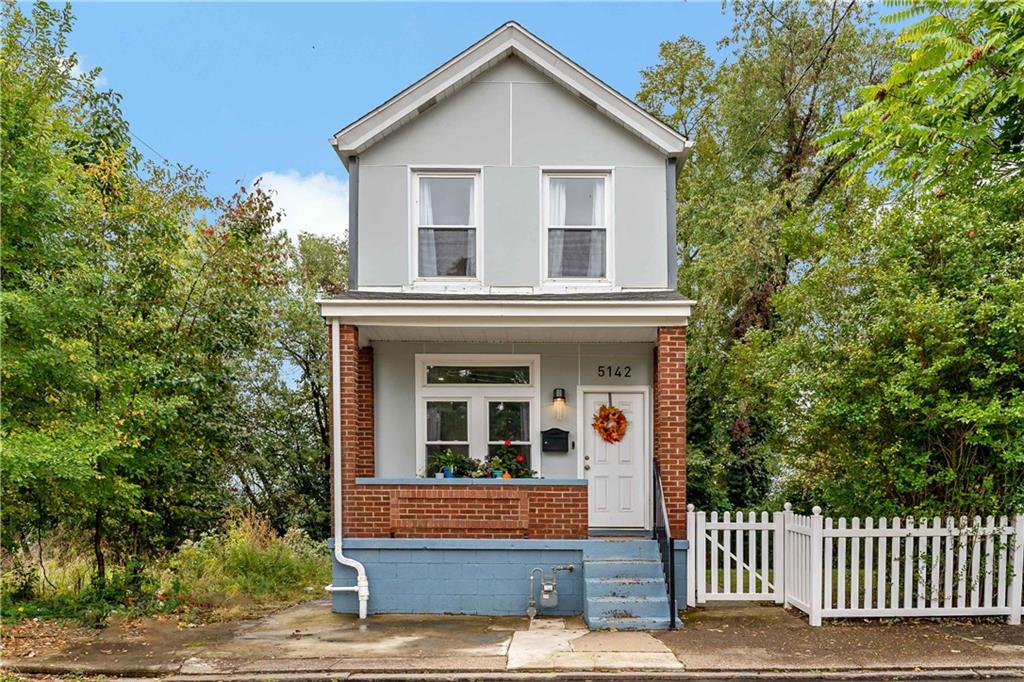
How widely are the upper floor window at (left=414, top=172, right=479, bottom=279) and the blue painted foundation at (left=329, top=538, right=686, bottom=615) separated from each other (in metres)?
3.78

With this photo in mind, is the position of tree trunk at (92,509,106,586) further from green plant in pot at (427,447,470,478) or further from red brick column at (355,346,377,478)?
green plant in pot at (427,447,470,478)

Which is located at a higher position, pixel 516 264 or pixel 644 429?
pixel 516 264

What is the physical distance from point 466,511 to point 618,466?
2.59 m

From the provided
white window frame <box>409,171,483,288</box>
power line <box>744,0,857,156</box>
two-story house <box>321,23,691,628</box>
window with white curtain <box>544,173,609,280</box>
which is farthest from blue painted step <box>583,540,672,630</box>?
power line <box>744,0,857,156</box>

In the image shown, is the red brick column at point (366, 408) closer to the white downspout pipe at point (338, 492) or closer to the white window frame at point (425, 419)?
the white window frame at point (425, 419)

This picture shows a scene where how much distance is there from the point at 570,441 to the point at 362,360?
3.30m

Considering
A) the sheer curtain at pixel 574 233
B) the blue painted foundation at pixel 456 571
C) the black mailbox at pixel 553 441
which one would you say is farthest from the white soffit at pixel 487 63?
the blue painted foundation at pixel 456 571

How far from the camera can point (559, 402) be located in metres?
9.84

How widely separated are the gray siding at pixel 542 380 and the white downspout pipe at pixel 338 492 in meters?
1.36

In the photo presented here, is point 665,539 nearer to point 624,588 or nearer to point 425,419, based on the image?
point 624,588

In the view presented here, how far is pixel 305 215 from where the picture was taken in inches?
762

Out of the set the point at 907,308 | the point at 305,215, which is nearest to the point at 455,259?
the point at 907,308

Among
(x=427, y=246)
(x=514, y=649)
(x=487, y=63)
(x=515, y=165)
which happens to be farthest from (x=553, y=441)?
(x=487, y=63)

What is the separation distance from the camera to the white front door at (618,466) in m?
9.81
